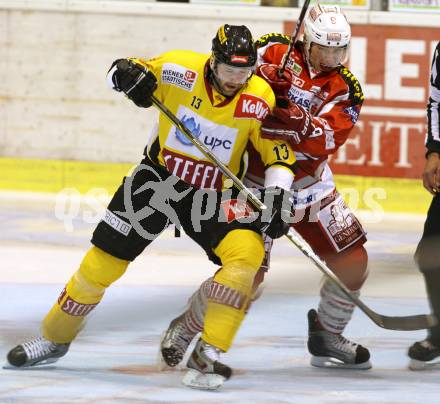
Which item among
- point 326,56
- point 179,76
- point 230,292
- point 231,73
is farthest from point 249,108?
point 230,292

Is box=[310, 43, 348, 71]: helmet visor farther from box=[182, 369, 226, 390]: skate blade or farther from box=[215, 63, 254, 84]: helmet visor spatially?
box=[182, 369, 226, 390]: skate blade

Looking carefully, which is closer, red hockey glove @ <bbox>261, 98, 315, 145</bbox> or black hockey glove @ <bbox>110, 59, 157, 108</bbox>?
black hockey glove @ <bbox>110, 59, 157, 108</bbox>

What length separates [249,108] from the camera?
3857 millimetres

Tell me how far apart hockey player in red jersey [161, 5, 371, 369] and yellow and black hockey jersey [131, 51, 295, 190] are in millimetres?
216

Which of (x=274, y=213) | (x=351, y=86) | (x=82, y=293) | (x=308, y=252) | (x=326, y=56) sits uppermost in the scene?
(x=326, y=56)

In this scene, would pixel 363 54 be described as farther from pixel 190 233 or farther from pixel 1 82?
pixel 190 233

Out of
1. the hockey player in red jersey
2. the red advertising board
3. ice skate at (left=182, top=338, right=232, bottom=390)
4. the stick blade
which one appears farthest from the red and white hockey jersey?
the red advertising board

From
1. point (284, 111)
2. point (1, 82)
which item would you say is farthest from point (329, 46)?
point (1, 82)

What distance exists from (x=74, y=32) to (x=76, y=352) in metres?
4.17

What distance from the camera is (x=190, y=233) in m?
4.00

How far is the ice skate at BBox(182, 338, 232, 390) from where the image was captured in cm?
370

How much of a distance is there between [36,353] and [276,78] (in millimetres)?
1233

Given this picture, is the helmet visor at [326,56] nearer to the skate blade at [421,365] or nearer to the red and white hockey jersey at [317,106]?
the red and white hockey jersey at [317,106]

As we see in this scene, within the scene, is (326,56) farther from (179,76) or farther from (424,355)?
(424,355)
